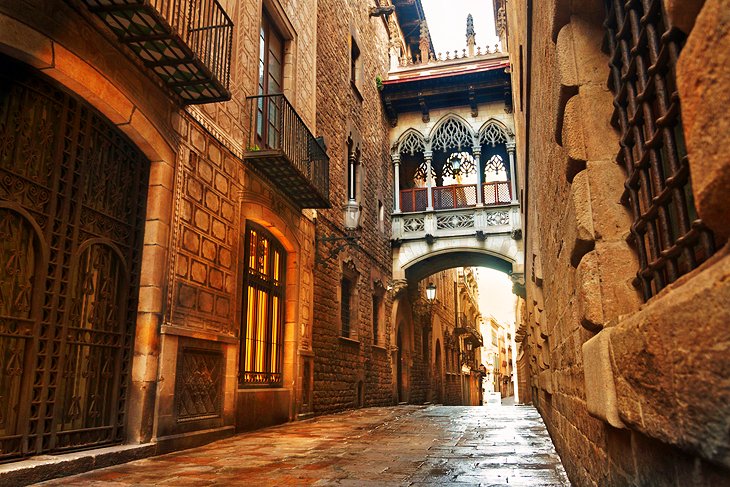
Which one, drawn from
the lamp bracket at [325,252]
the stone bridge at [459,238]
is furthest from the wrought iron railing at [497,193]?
the lamp bracket at [325,252]

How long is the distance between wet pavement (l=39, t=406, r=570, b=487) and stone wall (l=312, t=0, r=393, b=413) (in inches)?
161

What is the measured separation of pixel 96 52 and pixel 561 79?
4.52 metres

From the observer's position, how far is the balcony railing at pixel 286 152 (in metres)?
8.64

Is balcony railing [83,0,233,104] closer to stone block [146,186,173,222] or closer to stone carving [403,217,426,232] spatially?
stone block [146,186,173,222]

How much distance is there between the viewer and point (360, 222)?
14.7 meters

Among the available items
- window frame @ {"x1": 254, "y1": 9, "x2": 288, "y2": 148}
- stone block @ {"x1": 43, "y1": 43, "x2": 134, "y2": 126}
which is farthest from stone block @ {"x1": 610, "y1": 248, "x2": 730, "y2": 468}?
window frame @ {"x1": 254, "y1": 9, "x2": 288, "y2": 148}

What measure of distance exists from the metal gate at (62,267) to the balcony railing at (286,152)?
2.61 metres

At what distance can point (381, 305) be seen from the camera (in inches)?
682

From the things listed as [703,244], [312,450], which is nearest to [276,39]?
[312,450]

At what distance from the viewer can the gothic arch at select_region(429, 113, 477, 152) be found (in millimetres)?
19031

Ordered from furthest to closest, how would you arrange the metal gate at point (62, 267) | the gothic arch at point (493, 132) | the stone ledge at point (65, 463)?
the gothic arch at point (493, 132) → the metal gate at point (62, 267) → the stone ledge at point (65, 463)

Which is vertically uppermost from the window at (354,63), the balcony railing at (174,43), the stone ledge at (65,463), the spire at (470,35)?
the spire at (470,35)

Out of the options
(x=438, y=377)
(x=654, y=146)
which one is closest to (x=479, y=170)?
(x=438, y=377)

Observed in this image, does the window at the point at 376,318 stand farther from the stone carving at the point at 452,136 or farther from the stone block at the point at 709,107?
the stone block at the point at 709,107
